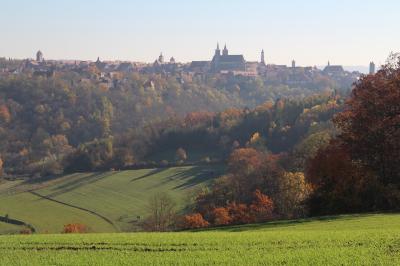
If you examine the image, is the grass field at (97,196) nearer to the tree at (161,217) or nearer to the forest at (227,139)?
the tree at (161,217)

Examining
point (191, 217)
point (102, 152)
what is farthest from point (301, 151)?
point (102, 152)

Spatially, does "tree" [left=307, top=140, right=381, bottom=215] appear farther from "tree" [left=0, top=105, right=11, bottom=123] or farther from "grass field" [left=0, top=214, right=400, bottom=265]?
"tree" [left=0, top=105, right=11, bottom=123]

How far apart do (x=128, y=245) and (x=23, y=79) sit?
149 m

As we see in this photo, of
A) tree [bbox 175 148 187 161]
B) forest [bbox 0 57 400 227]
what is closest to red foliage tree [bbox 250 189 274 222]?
forest [bbox 0 57 400 227]

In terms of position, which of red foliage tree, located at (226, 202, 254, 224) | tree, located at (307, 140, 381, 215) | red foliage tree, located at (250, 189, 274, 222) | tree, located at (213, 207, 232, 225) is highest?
tree, located at (307, 140, 381, 215)

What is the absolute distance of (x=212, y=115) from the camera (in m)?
115

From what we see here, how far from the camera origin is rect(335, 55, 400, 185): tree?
27.7 meters

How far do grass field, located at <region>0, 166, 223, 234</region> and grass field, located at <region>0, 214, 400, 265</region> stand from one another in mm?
37630

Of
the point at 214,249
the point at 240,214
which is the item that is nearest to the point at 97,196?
the point at 240,214

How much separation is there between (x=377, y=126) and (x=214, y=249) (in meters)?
15.9

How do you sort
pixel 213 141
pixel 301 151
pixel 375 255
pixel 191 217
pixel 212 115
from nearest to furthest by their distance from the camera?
1. pixel 375 255
2. pixel 191 217
3. pixel 301 151
4. pixel 213 141
5. pixel 212 115

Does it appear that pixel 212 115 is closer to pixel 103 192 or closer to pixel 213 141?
pixel 213 141

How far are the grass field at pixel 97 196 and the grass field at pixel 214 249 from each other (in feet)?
123

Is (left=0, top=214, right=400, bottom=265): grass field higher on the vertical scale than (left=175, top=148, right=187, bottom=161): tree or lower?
higher
